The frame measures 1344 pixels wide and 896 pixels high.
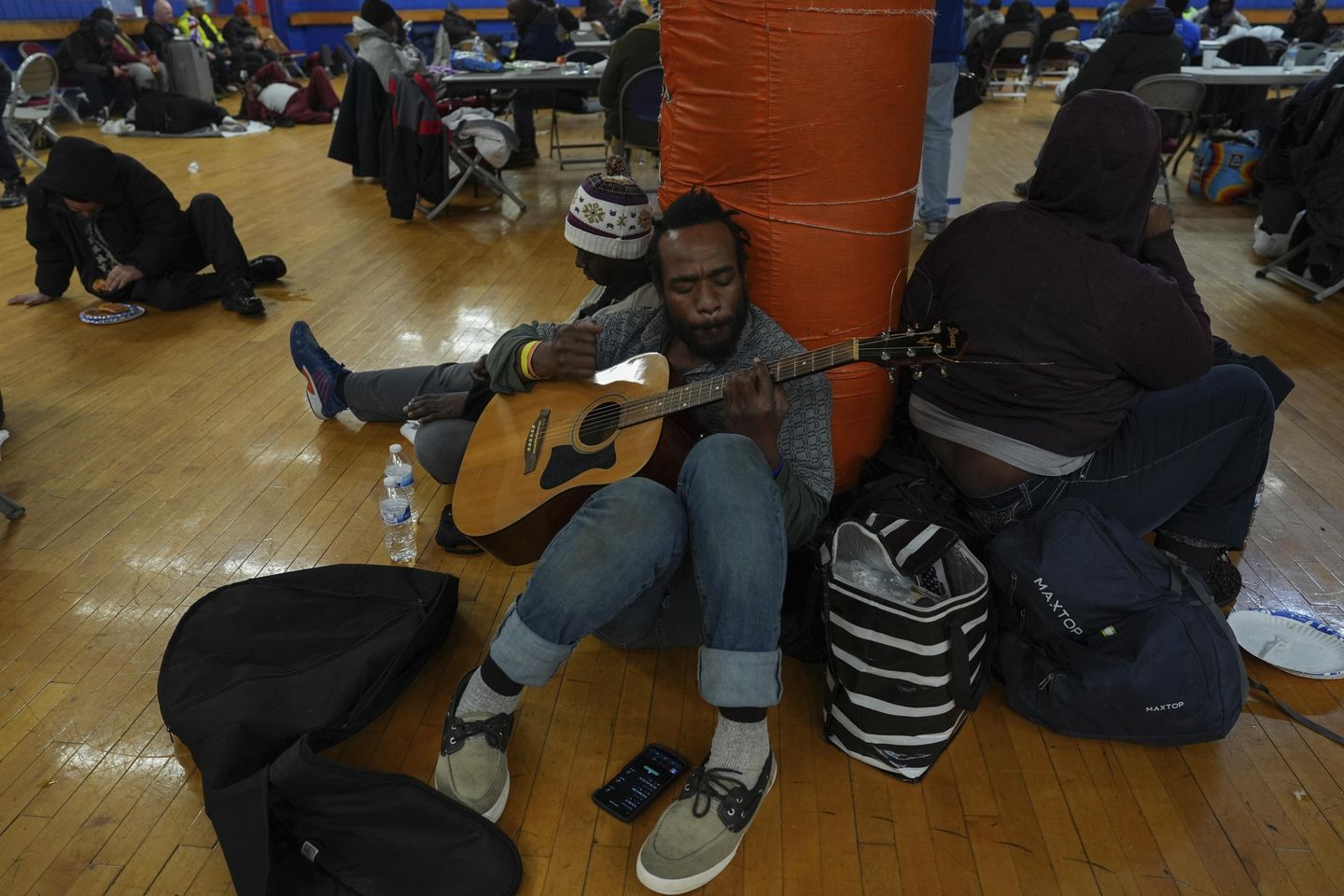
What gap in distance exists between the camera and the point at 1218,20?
9.70 m

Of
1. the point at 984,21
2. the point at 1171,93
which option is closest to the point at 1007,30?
the point at 984,21

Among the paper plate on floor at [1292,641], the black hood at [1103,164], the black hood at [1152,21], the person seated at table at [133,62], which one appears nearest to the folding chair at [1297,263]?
the black hood at [1152,21]

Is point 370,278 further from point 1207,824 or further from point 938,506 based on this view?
point 1207,824

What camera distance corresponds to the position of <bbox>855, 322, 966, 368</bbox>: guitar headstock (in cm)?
161

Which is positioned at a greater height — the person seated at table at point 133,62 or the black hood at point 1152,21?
the black hood at point 1152,21

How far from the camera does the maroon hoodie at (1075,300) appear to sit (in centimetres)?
180

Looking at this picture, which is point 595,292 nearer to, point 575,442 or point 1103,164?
point 575,442

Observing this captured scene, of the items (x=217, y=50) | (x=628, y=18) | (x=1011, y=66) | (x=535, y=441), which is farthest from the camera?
(x=217, y=50)

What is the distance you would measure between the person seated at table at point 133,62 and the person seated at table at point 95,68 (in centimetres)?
4

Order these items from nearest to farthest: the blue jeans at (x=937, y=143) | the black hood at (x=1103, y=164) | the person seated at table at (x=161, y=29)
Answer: the black hood at (x=1103, y=164) → the blue jeans at (x=937, y=143) → the person seated at table at (x=161, y=29)

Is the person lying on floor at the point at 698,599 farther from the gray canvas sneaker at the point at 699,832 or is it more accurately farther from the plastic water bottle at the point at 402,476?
the plastic water bottle at the point at 402,476

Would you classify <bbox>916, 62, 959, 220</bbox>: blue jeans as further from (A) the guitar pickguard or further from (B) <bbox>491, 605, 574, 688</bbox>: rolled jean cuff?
(B) <bbox>491, 605, 574, 688</bbox>: rolled jean cuff

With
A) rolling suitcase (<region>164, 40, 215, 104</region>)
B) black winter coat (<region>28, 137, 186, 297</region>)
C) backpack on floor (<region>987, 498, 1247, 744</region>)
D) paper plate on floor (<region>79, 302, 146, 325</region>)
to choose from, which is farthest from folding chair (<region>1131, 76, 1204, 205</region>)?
rolling suitcase (<region>164, 40, 215, 104</region>)

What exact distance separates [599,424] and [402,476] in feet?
2.99
